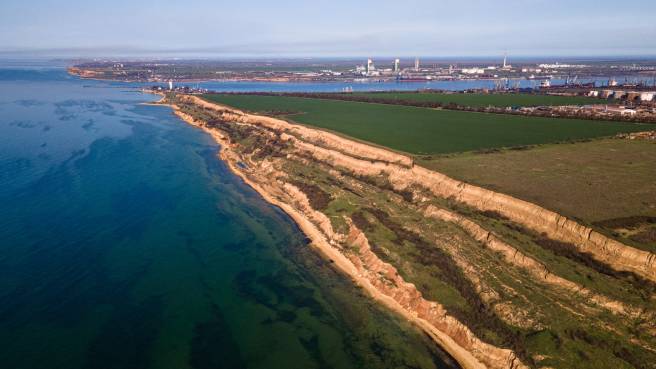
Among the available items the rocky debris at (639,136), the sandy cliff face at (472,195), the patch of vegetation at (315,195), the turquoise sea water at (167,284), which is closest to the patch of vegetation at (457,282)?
the turquoise sea water at (167,284)

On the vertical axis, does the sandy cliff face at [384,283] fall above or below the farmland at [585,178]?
below

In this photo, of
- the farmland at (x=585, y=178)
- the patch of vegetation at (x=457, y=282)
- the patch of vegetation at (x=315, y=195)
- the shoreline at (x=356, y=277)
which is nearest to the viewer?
the patch of vegetation at (x=457, y=282)

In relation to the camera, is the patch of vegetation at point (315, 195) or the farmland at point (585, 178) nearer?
the farmland at point (585, 178)

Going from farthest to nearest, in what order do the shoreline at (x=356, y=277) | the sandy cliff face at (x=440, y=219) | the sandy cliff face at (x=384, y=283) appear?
1. the sandy cliff face at (x=440, y=219)
2. the shoreline at (x=356, y=277)
3. the sandy cliff face at (x=384, y=283)

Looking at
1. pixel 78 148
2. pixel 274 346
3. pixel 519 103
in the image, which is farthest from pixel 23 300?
pixel 519 103

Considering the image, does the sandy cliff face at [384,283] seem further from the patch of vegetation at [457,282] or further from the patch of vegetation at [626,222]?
the patch of vegetation at [626,222]

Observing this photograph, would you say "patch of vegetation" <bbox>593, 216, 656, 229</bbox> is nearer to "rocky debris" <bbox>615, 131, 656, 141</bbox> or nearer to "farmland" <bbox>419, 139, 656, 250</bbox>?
"farmland" <bbox>419, 139, 656, 250</bbox>

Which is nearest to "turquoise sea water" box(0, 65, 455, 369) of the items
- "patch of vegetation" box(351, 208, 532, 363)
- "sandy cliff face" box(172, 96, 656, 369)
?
"sandy cliff face" box(172, 96, 656, 369)

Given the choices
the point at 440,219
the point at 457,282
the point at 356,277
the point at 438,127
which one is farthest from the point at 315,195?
the point at 438,127

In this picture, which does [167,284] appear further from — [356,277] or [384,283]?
[384,283]
